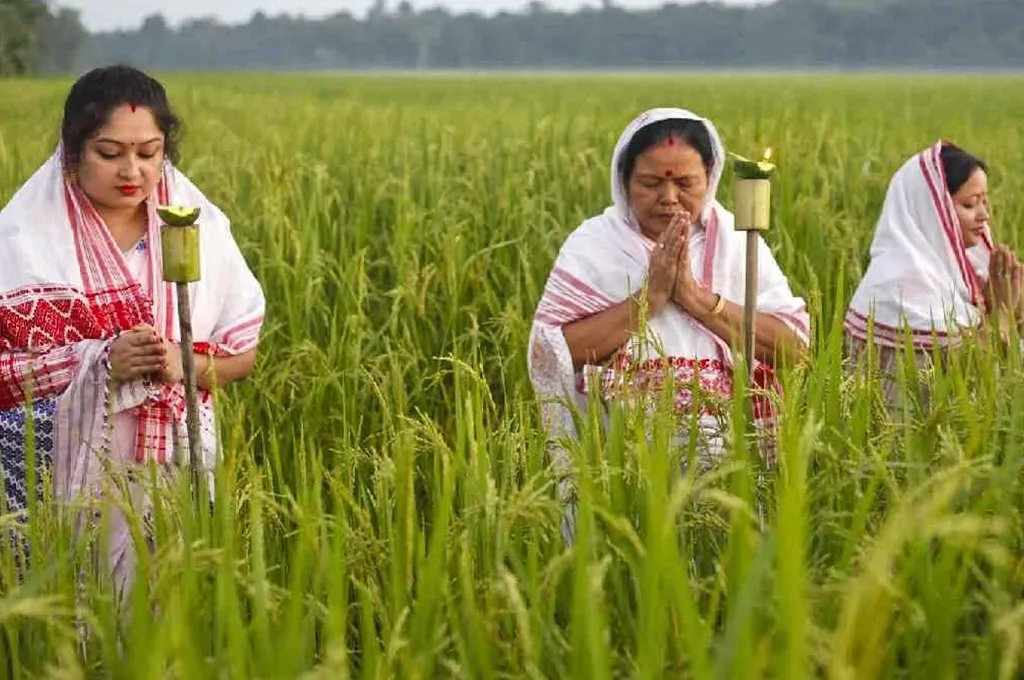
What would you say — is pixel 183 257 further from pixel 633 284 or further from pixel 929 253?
pixel 929 253

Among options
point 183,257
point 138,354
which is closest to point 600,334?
point 138,354

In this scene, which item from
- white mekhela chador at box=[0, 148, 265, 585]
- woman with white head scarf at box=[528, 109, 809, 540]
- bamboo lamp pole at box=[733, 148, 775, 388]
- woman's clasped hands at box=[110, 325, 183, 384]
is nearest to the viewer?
bamboo lamp pole at box=[733, 148, 775, 388]

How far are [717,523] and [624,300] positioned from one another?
116 centimetres

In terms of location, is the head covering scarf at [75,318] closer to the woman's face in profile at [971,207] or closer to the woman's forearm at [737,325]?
the woman's forearm at [737,325]

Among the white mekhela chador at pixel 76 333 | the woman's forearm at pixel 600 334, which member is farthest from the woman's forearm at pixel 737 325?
the white mekhela chador at pixel 76 333

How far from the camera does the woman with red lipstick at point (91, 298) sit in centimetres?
241

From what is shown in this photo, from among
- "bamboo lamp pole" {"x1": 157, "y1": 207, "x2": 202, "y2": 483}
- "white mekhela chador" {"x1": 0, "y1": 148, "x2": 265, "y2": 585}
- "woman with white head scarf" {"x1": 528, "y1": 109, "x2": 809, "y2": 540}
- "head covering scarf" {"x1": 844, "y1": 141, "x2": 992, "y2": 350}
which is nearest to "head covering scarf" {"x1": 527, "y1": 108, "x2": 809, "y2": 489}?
"woman with white head scarf" {"x1": 528, "y1": 109, "x2": 809, "y2": 540}

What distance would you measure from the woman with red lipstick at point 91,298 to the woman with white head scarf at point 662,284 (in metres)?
0.75

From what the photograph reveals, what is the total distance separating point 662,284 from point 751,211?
0.60 m

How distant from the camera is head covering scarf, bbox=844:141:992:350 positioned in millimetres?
3299

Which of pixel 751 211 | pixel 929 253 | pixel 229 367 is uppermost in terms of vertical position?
pixel 751 211

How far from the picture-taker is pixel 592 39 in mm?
124500

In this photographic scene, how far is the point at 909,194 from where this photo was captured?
3.38 meters

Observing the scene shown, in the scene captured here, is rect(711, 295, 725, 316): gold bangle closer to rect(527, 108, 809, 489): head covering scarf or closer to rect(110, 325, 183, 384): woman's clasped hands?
rect(527, 108, 809, 489): head covering scarf
